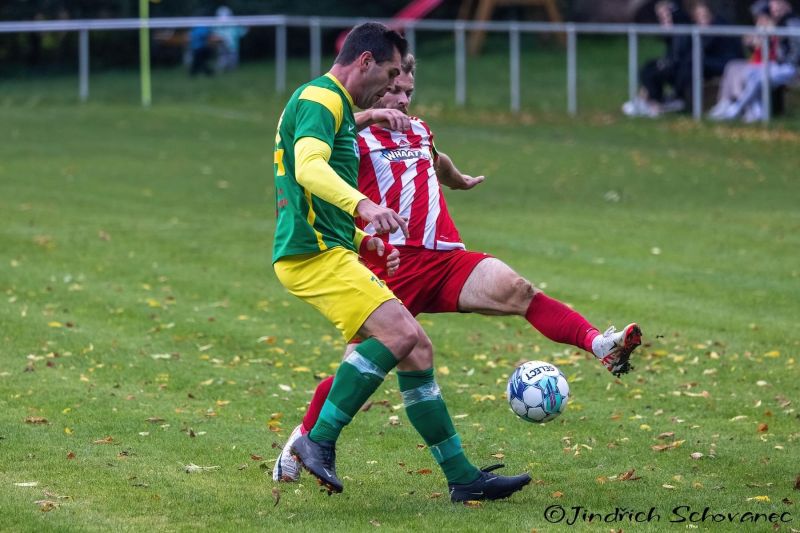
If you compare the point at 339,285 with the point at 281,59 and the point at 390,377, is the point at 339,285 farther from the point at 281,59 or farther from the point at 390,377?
the point at 281,59

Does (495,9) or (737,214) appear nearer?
(737,214)

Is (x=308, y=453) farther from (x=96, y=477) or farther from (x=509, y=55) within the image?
(x=509, y=55)

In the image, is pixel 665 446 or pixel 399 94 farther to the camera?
pixel 665 446

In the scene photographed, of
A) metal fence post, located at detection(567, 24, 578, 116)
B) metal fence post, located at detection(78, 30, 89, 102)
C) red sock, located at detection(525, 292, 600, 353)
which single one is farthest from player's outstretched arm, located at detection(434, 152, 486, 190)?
metal fence post, located at detection(78, 30, 89, 102)

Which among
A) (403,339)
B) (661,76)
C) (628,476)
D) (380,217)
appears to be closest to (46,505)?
(403,339)

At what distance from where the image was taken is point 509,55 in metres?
34.1

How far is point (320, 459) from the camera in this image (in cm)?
603

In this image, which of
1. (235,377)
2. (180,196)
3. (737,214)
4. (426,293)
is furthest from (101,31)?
(426,293)

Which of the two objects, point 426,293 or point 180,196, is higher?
point 426,293

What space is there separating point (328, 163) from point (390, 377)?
10.6ft

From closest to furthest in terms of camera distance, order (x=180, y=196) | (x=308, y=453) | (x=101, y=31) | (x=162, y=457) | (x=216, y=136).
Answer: (x=308, y=453) < (x=162, y=457) < (x=180, y=196) < (x=216, y=136) < (x=101, y=31)

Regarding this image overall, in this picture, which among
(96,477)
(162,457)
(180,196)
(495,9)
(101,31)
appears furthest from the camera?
(495,9)

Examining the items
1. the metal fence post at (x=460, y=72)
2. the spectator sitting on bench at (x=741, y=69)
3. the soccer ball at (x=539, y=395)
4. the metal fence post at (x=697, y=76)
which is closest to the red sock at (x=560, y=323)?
the soccer ball at (x=539, y=395)

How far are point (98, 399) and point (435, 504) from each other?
2772 mm
